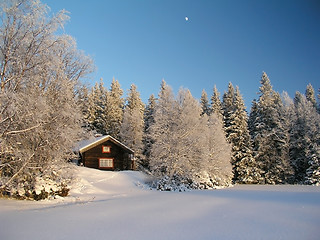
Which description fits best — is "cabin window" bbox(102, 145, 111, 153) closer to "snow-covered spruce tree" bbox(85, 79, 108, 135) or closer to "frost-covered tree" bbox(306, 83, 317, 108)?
"snow-covered spruce tree" bbox(85, 79, 108, 135)

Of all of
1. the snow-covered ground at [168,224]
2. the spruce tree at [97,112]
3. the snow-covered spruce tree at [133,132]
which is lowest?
the snow-covered ground at [168,224]

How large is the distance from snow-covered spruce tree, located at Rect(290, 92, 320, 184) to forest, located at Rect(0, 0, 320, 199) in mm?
131

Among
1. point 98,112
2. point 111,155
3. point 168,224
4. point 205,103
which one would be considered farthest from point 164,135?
point 98,112

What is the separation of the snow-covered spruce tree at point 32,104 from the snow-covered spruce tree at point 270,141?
28.6 m

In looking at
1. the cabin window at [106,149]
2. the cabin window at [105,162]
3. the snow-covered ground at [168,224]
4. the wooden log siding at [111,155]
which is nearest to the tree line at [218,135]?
the wooden log siding at [111,155]

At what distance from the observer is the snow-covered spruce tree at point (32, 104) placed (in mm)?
11180

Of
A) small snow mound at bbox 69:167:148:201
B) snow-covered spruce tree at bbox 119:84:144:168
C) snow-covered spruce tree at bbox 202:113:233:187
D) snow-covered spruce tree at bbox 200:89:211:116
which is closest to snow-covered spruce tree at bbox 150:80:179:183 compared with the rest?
small snow mound at bbox 69:167:148:201

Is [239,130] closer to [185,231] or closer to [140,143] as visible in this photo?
[140,143]

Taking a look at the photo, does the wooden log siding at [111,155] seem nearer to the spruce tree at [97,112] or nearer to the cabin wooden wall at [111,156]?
the cabin wooden wall at [111,156]

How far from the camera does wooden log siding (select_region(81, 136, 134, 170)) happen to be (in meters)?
34.7

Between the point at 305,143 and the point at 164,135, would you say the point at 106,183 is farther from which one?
the point at 305,143

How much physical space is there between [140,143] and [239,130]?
16.3 m

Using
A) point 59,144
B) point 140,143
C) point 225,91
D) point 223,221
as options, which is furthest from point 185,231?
point 225,91

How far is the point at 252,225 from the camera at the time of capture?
7406 millimetres
